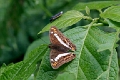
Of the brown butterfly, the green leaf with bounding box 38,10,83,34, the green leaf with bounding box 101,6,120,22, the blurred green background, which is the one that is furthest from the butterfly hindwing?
the blurred green background

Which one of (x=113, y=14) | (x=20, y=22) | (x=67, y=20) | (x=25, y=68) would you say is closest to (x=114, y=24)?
(x=113, y=14)

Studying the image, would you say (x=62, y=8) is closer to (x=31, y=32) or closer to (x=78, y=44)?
(x=31, y=32)

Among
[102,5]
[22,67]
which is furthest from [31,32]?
[22,67]

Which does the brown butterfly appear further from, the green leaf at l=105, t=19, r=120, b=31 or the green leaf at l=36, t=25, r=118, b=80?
the green leaf at l=105, t=19, r=120, b=31

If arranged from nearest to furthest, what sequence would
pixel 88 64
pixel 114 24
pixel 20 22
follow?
pixel 88 64
pixel 114 24
pixel 20 22

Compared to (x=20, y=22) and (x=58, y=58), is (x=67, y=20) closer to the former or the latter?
(x=58, y=58)

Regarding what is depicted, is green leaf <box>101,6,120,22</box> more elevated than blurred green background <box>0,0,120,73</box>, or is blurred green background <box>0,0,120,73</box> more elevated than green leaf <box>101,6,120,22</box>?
green leaf <box>101,6,120,22</box>

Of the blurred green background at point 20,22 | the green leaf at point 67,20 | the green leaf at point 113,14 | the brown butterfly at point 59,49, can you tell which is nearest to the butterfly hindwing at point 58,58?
the brown butterfly at point 59,49
